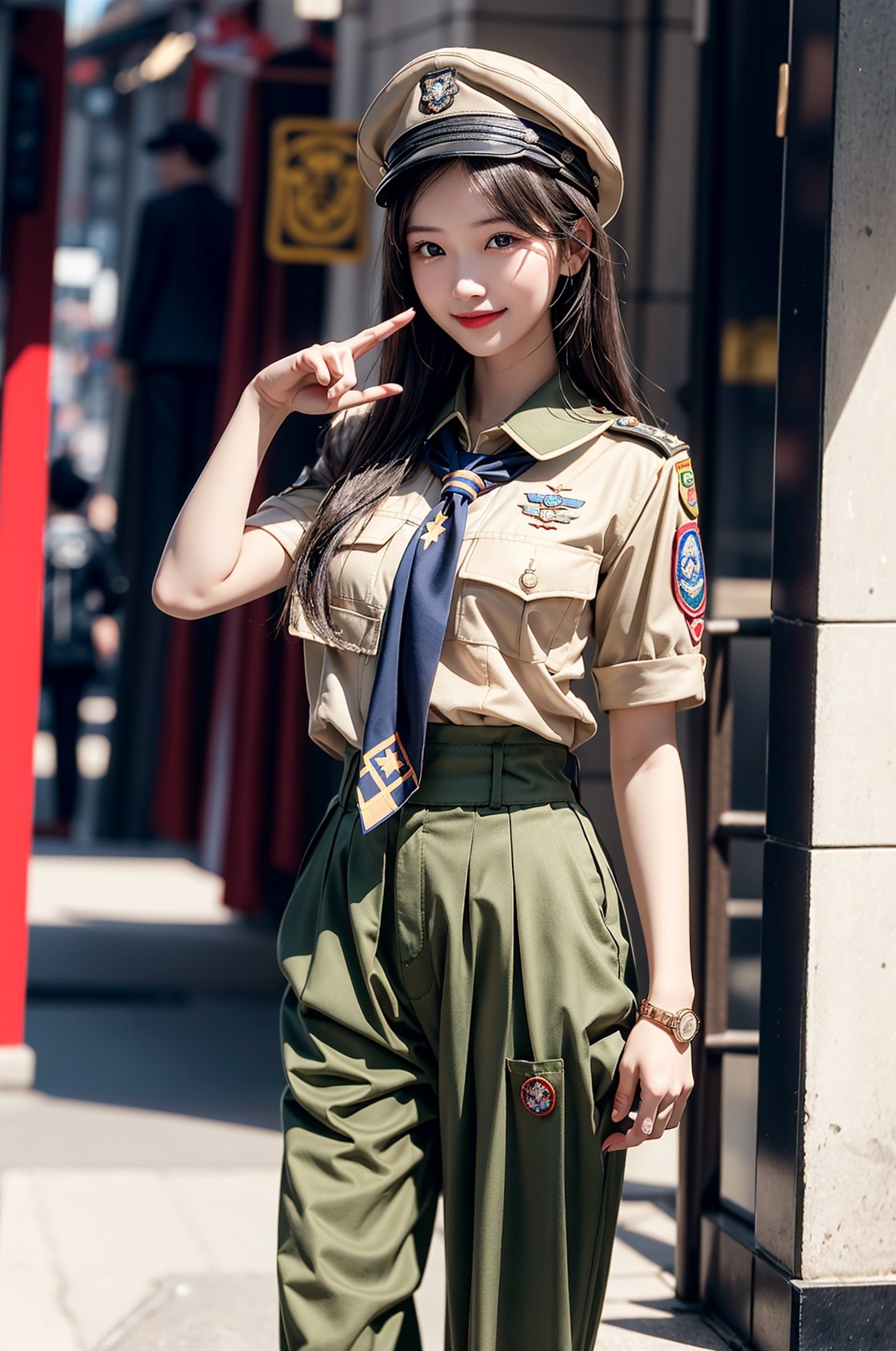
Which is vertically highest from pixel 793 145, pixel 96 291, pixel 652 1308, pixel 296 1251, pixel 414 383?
pixel 96 291

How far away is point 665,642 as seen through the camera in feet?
7.24

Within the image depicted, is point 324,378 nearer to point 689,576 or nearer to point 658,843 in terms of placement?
point 689,576

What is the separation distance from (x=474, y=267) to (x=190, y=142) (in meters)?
5.28

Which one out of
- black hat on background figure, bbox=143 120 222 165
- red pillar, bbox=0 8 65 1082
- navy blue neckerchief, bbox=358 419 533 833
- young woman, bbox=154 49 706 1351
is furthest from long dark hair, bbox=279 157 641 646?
black hat on background figure, bbox=143 120 222 165

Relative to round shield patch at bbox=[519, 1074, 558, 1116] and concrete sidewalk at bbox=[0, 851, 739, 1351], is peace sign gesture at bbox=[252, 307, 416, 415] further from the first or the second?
concrete sidewalk at bbox=[0, 851, 739, 1351]

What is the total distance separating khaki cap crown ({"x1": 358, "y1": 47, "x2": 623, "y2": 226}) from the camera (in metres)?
2.14

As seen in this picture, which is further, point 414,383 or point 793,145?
point 793,145

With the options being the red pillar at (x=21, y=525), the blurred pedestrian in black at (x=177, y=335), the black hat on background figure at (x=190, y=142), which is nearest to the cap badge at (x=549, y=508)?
the red pillar at (x=21, y=525)

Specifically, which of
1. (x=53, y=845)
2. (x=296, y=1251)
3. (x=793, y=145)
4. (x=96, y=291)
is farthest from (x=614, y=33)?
(x=96, y=291)

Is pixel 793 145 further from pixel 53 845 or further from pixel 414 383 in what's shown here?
pixel 53 845

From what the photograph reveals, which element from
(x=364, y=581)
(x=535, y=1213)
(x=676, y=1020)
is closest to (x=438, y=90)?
(x=364, y=581)

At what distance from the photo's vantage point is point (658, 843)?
2205 millimetres

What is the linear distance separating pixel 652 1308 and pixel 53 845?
5.91m

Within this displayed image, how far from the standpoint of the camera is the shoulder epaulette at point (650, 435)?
2.25 metres
